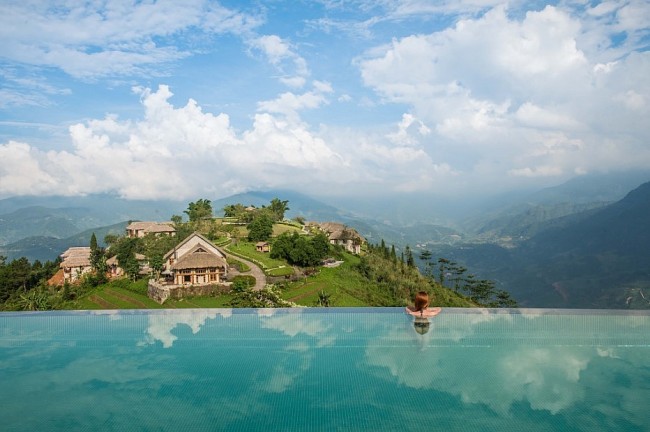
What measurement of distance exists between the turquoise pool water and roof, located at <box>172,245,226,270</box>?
50.8 ft

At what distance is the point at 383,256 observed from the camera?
36.3 m

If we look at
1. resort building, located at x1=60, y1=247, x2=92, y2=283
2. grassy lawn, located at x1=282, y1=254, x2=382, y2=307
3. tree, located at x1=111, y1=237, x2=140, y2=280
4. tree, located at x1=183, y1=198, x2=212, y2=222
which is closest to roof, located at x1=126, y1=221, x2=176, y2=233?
tree, located at x1=183, y1=198, x2=212, y2=222

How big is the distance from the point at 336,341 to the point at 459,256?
159 m

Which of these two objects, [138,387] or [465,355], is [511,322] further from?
[138,387]

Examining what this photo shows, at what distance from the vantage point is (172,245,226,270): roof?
25.5m

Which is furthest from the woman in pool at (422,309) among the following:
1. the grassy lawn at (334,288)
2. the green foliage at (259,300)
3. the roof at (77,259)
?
the roof at (77,259)

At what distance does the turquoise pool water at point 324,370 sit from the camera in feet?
19.1

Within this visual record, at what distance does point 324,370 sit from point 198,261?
20036 millimetres

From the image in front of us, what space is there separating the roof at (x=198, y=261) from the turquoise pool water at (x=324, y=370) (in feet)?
50.8

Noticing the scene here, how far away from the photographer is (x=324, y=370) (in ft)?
23.3

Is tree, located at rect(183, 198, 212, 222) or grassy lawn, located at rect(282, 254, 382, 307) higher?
tree, located at rect(183, 198, 212, 222)

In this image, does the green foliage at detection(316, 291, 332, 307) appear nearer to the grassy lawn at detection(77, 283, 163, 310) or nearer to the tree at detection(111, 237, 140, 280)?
the grassy lawn at detection(77, 283, 163, 310)

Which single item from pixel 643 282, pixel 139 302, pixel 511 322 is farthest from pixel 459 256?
pixel 511 322

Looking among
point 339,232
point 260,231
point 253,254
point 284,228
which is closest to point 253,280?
point 253,254
